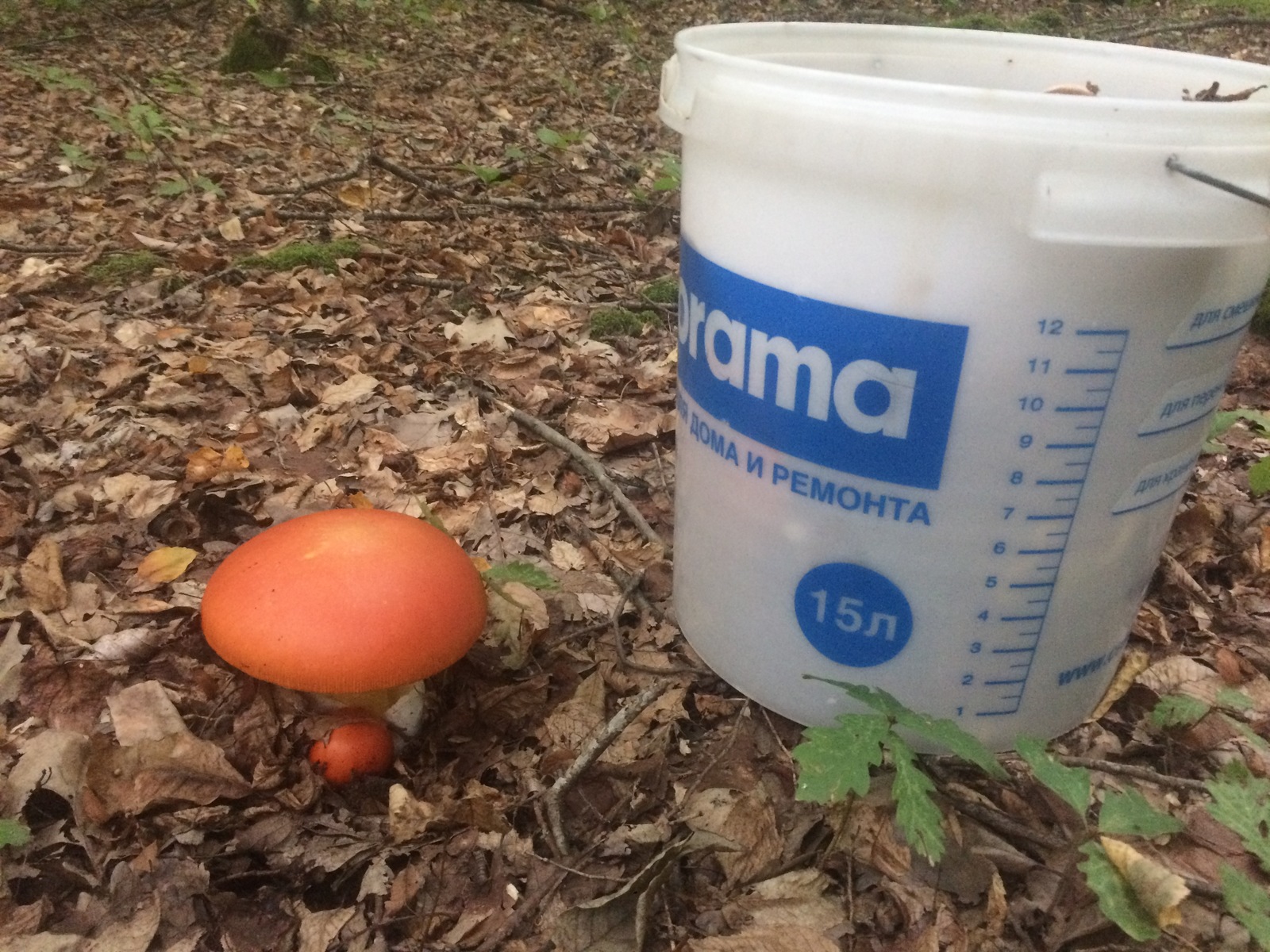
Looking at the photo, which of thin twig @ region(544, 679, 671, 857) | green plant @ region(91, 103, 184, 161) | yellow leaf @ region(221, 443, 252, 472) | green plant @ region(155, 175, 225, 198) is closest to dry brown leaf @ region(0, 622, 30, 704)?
yellow leaf @ region(221, 443, 252, 472)

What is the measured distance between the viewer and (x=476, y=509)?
91.0 inches

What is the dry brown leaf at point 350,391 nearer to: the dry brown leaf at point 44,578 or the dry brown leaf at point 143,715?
the dry brown leaf at point 44,578

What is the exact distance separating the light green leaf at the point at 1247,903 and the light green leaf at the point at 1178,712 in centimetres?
39

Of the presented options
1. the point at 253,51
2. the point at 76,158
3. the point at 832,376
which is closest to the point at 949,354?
the point at 832,376

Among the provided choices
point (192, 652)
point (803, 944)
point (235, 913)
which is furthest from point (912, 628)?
point (192, 652)

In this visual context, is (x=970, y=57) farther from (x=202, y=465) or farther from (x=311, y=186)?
(x=311, y=186)

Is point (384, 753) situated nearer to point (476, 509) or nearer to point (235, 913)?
point (235, 913)

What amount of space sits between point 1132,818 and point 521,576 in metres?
1.04

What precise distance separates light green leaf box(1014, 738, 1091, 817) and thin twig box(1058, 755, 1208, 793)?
0.32 m

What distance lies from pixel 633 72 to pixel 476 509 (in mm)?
5921

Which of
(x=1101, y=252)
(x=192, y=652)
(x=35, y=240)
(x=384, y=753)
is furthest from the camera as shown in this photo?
(x=35, y=240)

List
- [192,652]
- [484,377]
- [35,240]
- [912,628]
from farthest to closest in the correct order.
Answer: [35,240], [484,377], [192,652], [912,628]

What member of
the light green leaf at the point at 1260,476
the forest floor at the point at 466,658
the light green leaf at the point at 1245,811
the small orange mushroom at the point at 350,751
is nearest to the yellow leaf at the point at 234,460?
the forest floor at the point at 466,658

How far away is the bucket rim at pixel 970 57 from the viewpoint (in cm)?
106
